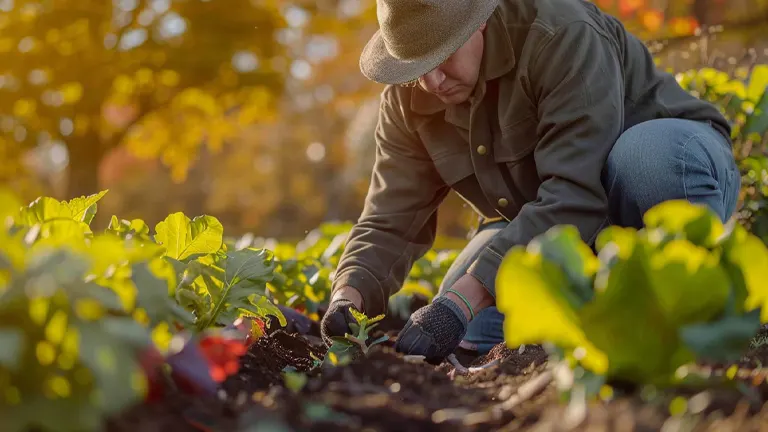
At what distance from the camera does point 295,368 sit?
2160 millimetres

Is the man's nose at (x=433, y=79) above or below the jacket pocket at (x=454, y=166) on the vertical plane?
above

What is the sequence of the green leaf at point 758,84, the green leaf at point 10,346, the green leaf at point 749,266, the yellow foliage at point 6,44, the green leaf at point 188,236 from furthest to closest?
the yellow foliage at point 6,44 → the green leaf at point 758,84 → the green leaf at point 188,236 → the green leaf at point 749,266 → the green leaf at point 10,346

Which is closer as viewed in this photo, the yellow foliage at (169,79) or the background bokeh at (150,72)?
the background bokeh at (150,72)

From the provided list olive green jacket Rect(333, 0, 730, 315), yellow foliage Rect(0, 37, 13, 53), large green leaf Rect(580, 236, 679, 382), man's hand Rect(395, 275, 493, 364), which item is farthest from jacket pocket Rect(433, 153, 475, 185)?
yellow foliage Rect(0, 37, 13, 53)

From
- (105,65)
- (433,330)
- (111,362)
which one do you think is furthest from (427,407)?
(105,65)

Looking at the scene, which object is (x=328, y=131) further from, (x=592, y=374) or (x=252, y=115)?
(x=592, y=374)

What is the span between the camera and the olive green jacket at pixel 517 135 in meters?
2.34

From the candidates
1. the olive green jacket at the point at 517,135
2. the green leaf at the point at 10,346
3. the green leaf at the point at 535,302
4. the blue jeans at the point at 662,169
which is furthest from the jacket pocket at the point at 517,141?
the green leaf at the point at 10,346

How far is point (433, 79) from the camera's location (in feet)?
8.01

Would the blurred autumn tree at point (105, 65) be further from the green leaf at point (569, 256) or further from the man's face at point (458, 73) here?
the green leaf at point (569, 256)

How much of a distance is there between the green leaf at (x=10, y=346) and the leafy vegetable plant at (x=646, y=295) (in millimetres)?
654

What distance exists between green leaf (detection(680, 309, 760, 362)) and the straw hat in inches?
55.0

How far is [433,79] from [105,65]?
467 inches

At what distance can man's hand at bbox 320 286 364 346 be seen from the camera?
235 cm
